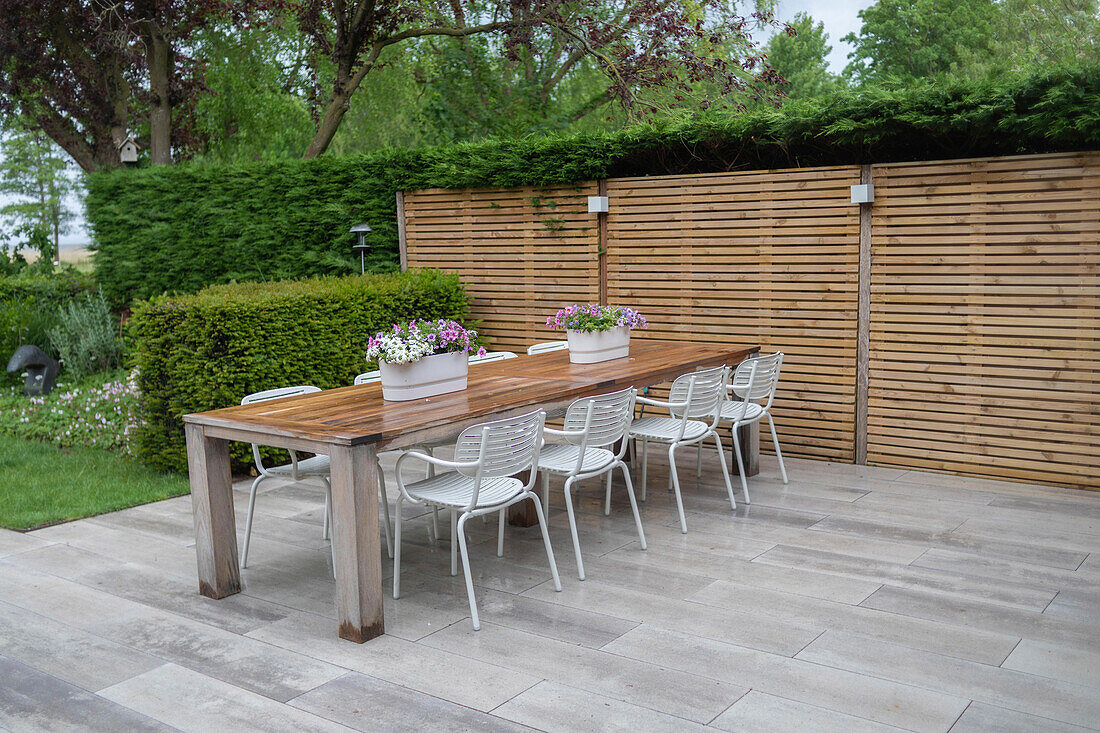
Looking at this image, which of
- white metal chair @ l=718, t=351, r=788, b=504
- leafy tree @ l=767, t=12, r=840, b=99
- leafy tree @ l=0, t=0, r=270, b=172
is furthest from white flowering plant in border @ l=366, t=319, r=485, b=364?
leafy tree @ l=767, t=12, r=840, b=99

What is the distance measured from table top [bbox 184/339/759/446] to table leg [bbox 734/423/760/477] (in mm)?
530

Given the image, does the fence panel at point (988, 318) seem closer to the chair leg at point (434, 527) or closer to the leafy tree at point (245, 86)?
the chair leg at point (434, 527)

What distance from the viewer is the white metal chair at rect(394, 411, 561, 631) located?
402cm

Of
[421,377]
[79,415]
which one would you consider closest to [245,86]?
[79,415]

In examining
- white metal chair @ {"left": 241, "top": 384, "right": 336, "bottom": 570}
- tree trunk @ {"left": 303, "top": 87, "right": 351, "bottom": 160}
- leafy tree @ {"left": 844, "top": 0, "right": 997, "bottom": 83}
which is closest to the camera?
white metal chair @ {"left": 241, "top": 384, "right": 336, "bottom": 570}

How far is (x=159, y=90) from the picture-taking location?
44.7 feet

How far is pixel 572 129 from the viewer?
60.1 ft

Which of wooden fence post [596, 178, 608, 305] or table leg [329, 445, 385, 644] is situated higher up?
wooden fence post [596, 178, 608, 305]

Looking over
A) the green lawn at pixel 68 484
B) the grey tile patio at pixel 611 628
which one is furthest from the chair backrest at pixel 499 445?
the green lawn at pixel 68 484

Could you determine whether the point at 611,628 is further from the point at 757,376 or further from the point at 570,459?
the point at 757,376


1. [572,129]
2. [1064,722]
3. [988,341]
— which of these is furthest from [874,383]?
[572,129]

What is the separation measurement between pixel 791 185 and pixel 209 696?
213 inches

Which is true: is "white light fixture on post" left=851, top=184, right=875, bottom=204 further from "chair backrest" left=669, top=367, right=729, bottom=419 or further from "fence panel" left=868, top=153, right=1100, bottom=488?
"chair backrest" left=669, top=367, right=729, bottom=419

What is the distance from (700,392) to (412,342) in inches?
74.0
